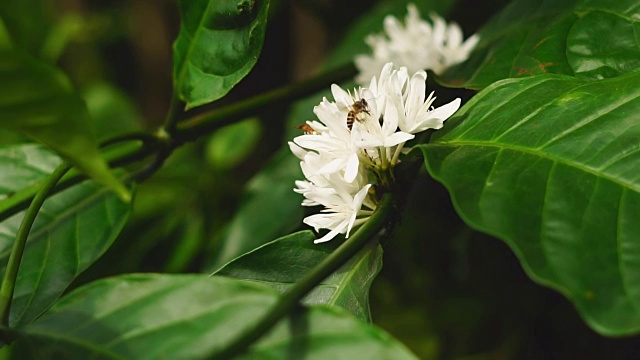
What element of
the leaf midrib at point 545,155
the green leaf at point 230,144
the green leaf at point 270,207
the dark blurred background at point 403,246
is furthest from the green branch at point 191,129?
the green leaf at point 230,144

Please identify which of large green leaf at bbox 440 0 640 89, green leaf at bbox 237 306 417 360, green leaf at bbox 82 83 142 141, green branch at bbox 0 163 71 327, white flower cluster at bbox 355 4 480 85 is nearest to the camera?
green leaf at bbox 237 306 417 360

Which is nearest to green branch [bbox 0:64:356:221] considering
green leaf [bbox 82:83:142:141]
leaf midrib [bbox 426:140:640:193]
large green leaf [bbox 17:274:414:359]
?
large green leaf [bbox 17:274:414:359]

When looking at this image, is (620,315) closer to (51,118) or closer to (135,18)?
(51,118)

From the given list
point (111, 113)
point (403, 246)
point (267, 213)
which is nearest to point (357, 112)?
point (267, 213)

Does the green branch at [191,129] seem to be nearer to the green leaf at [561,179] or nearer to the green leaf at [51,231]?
the green leaf at [51,231]

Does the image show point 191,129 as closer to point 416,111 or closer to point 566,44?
point 416,111

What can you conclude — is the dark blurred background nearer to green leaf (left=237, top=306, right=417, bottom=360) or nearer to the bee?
the bee

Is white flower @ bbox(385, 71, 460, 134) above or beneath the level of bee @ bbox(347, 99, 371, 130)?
beneath

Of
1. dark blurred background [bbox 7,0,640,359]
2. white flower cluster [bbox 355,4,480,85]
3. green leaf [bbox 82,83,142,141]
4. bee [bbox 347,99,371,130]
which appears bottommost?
dark blurred background [bbox 7,0,640,359]
